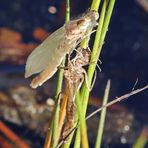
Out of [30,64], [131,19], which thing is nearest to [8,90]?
[131,19]

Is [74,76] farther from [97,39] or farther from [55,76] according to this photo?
[55,76]

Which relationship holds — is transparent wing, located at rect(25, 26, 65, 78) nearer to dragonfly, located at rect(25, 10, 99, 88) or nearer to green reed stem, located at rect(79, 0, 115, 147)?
dragonfly, located at rect(25, 10, 99, 88)

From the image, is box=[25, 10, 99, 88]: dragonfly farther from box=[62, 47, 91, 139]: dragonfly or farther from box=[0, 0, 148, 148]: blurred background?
box=[0, 0, 148, 148]: blurred background

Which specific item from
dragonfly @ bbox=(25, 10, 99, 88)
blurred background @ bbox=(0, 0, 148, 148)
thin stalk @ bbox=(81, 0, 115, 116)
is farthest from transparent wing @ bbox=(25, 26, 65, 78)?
blurred background @ bbox=(0, 0, 148, 148)

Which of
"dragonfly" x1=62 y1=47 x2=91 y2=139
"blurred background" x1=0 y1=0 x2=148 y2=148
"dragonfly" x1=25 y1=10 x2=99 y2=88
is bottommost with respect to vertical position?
"blurred background" x1=0 y1=0 x2=148 y2=148

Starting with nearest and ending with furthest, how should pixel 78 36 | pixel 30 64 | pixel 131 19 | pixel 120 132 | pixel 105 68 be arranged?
1. pixel 78 36
2. pixel 30 64
3. pixel 120 132
4. pixel 105 68
5. pixel 131 19

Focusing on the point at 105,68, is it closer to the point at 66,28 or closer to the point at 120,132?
the point at 120,132

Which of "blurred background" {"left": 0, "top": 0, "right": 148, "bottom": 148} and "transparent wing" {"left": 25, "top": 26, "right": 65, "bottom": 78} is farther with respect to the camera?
"blurred background" {"left": 0, "top": 0, "right": 148, "bottom": 148}

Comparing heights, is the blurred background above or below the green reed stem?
below
